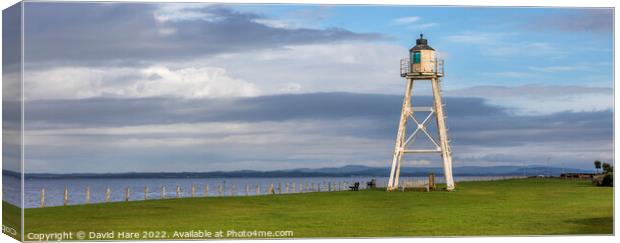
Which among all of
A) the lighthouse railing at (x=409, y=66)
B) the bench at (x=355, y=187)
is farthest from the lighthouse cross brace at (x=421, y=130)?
the bench at (x=355, y=187)

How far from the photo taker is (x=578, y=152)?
3659 cm

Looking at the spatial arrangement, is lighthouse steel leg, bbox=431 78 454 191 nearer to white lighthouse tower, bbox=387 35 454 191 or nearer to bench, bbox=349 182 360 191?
white lighthouse tower, bbox=387 35 454 191

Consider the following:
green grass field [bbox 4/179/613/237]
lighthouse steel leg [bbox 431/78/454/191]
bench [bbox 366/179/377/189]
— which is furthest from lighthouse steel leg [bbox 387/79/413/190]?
lighthouse steel leg [bbox 431/78/454/191]

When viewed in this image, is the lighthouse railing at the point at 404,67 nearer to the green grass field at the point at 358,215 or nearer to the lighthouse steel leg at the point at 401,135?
the lighthouse steel leg at the point at 401,135

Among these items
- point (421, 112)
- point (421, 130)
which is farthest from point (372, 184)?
point (421, 112)

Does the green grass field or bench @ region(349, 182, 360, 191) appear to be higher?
bench @ region(349, 182, 360, 191)

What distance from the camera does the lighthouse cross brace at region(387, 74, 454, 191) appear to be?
3994cm

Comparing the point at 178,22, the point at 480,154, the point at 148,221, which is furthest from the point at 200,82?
the point at 480,154

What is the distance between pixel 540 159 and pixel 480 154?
1.82 meters

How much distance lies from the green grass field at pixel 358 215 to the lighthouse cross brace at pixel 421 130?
880mm

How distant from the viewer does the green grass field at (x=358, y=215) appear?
33.4 metres

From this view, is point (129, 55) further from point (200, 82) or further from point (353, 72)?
point (353, 72)

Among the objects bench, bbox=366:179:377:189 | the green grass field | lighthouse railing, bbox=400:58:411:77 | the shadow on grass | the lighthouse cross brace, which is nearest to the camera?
the green grass field

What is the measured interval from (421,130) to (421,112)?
2.25m
